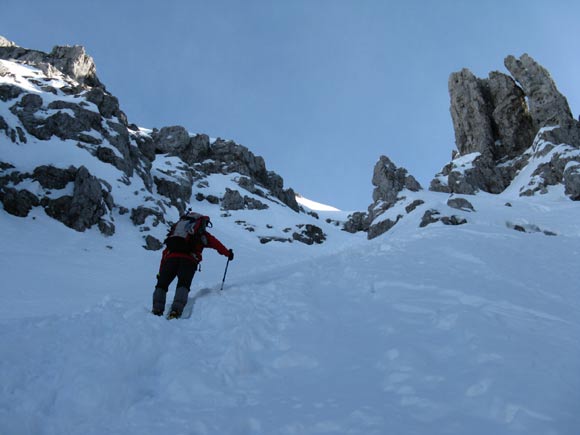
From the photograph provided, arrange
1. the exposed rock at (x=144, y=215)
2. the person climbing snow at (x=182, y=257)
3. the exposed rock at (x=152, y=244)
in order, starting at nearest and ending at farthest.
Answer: the person climbing snow at (x=182, y=257), the exposed rock at (x=152, y=244), the exposed rock at (x=144, y=215)

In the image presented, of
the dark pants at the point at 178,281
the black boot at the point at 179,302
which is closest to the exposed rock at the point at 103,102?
the dark pants at the point at 178,281

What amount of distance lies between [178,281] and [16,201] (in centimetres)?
2413

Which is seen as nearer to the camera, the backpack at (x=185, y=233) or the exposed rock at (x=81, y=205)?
the backpack at (x=185, y=233)

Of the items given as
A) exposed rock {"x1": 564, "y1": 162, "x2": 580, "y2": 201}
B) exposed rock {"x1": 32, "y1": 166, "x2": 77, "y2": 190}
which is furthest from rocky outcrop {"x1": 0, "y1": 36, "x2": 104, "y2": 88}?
exposed rock {"x1": 564, "y1": 162, "x2": 580, "y2": 201}

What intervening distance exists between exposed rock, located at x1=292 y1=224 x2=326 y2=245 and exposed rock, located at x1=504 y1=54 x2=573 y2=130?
56.2 meters

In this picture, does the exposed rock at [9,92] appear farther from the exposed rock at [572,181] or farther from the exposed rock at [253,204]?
the exposed rock at [572,181]

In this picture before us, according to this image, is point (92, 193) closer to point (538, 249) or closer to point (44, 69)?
point (538, 249)

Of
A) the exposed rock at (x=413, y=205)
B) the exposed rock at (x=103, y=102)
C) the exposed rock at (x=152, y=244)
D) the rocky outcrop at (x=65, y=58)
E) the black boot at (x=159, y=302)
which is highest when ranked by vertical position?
the rocky outcrop at (x=65, y=58)

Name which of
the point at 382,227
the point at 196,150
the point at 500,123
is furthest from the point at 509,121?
the point at 196,150

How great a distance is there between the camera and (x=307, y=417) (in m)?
3.80

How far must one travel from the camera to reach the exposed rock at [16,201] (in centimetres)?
2520

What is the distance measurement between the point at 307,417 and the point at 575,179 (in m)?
63.7

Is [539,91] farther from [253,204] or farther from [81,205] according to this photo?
[81,205]

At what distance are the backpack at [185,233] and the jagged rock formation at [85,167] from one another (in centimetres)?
2259
